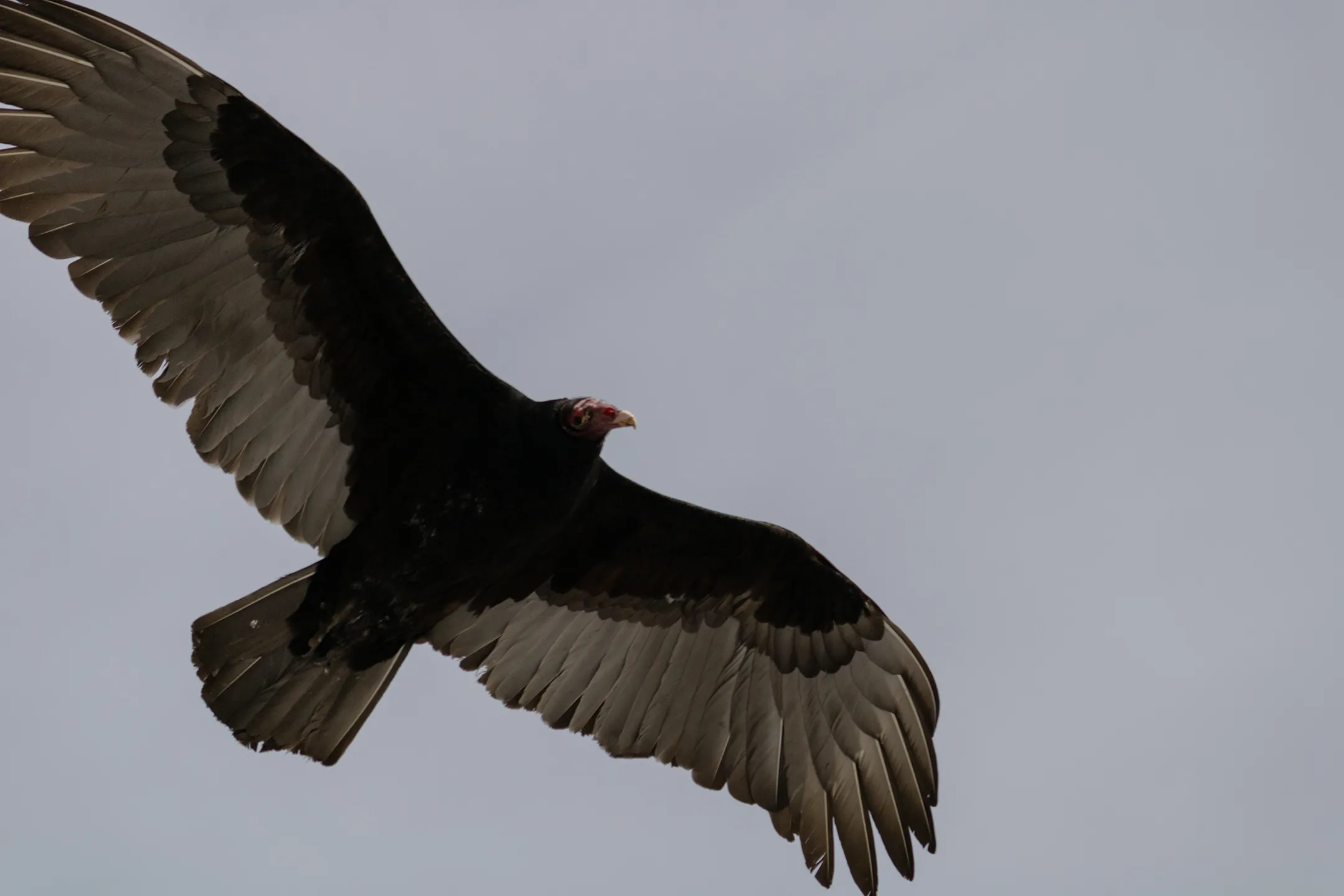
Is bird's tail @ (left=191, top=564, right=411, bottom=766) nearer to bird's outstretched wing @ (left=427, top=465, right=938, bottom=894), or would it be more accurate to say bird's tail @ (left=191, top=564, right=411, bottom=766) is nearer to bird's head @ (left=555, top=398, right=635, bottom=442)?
bird's outstretched wing @ (left=427, top=465, right=938, bottom=894)

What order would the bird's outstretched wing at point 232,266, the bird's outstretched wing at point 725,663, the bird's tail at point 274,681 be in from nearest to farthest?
the bird's outstretched wing at point 232,266, the bird's tail at point 274,681, the bird's outstretched wing at point 725,663

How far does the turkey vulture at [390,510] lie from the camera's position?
708 cm

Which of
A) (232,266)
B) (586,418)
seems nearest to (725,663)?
(586,418)

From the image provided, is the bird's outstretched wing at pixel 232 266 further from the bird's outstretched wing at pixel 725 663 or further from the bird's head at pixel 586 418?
the bird's outstretched wing at pixel 725 663

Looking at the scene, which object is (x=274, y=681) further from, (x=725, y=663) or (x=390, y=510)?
(x=725, y=663)

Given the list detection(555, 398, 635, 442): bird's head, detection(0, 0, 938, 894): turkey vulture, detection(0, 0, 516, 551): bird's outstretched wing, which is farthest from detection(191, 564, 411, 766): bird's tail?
detection(555, 398, 635, 442): bird's head

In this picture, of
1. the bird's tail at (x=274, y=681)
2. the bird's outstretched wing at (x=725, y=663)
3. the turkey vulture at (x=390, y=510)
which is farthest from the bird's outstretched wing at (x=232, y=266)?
the bird's outstretched wing at (x=725, y=663)

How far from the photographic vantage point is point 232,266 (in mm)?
7305

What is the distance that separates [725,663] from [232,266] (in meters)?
3.15

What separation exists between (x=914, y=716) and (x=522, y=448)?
2463 mm

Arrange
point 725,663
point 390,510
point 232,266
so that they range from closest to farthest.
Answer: point 232,266, point 390,510, point 725,663

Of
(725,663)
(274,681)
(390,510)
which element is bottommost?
(274,681)

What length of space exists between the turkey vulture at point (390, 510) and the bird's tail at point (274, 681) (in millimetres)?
12

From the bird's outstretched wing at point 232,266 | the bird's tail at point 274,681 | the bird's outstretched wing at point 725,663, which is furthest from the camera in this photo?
the bird's outstretched wing at point 725,663
